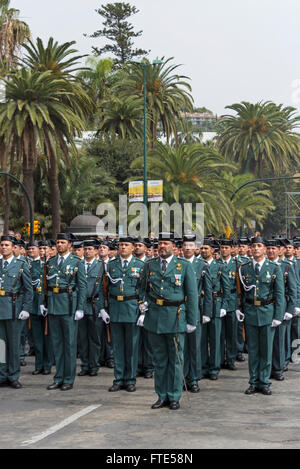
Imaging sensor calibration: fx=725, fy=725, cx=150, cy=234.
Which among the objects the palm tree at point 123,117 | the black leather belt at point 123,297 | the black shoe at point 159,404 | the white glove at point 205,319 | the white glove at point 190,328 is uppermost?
the palm tree at point 123,117

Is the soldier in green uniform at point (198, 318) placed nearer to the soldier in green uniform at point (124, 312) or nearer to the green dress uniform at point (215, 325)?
the green dress uniform at point (215, 325)

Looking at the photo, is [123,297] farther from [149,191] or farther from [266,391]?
[149,191]

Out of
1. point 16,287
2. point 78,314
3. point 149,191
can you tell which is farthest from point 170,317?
point 149,191

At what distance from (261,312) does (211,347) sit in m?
1.45

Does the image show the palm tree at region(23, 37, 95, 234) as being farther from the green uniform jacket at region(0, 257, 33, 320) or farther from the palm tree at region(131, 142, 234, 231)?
the green uniform jacket at region(0, 257, 33, 320)

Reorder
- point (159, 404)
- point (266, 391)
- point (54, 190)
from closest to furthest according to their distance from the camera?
1. point (159, 404)
2. point (266, 391)
3. point (54, 190)

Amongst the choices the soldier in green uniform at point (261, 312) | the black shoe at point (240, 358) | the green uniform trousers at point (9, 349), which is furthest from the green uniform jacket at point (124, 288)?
the black shoe at point (240, 358)

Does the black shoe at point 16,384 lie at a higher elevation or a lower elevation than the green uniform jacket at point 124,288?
lower

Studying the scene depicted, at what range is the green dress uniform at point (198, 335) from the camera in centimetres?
966

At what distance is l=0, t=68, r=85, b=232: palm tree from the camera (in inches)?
1156

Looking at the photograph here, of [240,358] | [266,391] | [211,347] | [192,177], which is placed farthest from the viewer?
[192,177]

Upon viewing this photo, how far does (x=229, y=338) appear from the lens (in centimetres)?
1151

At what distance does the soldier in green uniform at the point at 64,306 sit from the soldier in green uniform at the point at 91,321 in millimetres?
780

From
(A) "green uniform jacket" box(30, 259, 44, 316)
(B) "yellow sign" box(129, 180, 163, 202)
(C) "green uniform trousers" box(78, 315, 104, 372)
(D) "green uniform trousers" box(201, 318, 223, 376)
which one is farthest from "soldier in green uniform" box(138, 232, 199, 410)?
(B) "yellow sign" box(129, 180, 163, 202)
